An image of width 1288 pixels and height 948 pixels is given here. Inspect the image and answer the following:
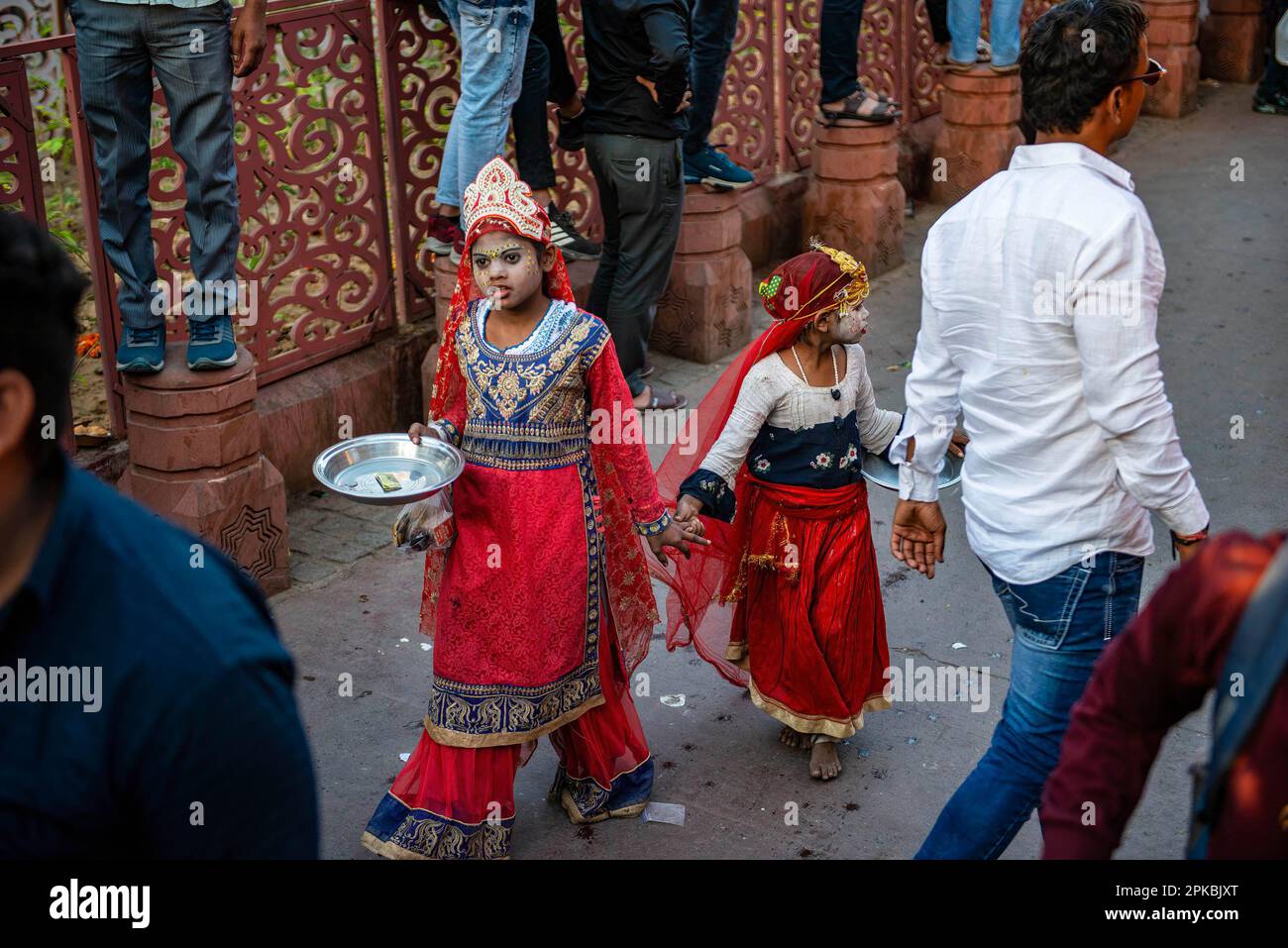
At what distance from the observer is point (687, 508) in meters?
3.99

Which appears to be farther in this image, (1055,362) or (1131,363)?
(1055,362)

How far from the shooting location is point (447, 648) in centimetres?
383

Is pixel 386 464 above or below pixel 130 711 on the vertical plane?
below

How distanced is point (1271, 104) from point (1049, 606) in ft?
28.7

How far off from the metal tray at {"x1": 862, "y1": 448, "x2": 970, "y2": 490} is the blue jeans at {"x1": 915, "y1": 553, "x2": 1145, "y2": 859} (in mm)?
658

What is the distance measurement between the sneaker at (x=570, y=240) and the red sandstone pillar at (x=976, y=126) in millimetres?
2636

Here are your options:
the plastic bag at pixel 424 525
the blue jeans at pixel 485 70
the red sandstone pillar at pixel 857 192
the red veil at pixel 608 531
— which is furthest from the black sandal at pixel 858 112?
the plastic bag at pixel 424 525

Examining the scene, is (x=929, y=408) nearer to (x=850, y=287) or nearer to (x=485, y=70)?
(x=850, y=287)

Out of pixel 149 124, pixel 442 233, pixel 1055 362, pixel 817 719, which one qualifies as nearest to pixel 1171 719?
pixel 1055 362

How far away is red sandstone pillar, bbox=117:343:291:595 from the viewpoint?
4.90 metres

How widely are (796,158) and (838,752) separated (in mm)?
4596

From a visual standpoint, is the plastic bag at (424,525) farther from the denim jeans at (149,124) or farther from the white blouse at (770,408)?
the denim jeans at (149,124)

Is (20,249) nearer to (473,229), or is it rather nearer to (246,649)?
(246,649)

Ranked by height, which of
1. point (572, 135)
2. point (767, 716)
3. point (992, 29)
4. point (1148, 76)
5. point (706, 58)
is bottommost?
point (767, 716)
